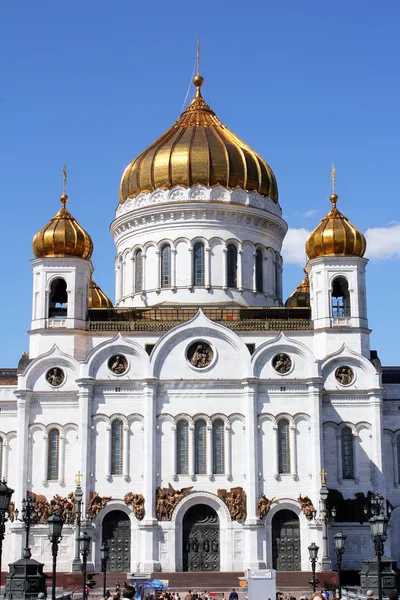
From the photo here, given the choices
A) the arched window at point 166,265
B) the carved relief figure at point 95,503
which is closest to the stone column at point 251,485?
the carved relief figure at point 95,503

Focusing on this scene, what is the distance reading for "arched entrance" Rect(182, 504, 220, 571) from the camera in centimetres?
4162

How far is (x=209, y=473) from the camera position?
42.0 m

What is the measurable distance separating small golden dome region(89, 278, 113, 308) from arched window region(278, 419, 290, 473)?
586 inches

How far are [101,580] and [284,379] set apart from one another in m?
11.5

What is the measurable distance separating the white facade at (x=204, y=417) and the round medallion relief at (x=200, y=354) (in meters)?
0.20

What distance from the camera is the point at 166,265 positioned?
48781mm

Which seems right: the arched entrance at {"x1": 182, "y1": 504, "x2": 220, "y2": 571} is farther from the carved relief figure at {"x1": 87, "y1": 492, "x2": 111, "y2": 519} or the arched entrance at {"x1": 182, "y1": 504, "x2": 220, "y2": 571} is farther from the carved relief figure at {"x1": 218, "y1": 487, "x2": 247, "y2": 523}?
the carved relief figure at {"x1": 87, "y1": 492, "x2": 111, "y2": 519}

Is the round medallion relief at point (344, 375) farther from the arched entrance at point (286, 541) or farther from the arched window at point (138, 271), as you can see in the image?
A: the arched window at point (138, 271)

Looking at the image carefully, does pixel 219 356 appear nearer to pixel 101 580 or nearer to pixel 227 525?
pixel 227 525

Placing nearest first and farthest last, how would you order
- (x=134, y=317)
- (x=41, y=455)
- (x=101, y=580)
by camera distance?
(x=101, y=580), (x=41, y=455), (x=134, y=317)

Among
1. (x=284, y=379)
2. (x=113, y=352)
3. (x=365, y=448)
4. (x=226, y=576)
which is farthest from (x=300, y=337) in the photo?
(x=226, y=576)

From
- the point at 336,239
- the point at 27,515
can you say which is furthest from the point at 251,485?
the point at 336,239

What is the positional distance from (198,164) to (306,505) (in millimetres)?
17713

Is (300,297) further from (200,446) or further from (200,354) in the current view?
(200,446)
